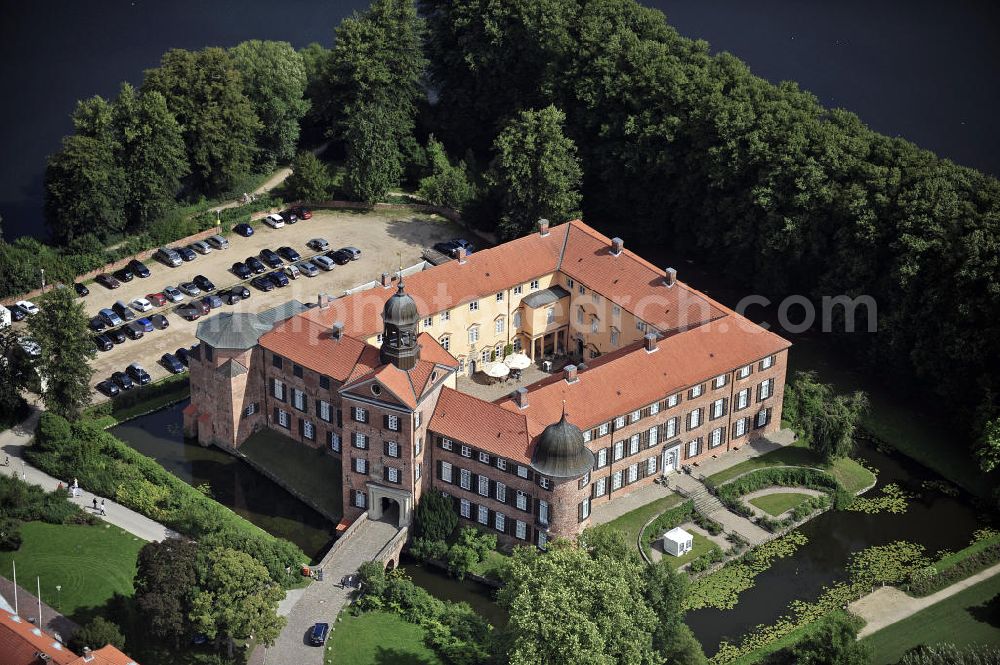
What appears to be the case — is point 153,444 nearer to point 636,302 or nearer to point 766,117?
point 636,302

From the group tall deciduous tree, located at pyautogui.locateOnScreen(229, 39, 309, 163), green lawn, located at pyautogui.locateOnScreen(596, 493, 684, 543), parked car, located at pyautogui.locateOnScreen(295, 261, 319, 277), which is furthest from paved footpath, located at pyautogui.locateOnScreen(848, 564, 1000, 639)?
tall deciduous tree, located at pyautogui.locateOnScreen(229, 39, 309, 163)

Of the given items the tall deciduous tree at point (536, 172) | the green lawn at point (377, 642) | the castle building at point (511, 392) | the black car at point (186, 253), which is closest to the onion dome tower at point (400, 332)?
the castle building at point (511, 392)

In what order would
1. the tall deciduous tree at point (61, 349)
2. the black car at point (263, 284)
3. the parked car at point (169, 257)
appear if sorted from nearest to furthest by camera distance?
the tall deciduous tree at point (61, 349)
the black car at point (263, 284)
the parked car at point (169, 257)

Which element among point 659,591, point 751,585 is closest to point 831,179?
point 751,585

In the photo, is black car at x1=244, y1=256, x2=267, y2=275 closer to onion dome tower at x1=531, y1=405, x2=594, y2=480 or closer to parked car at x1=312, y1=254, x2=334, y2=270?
parked car at x1=312, y1=254, x2=334, y2=270

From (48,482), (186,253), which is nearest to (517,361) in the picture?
(186,253)

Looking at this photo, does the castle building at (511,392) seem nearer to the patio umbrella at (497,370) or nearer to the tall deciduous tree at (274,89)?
the patio umbrella at (497,370)
